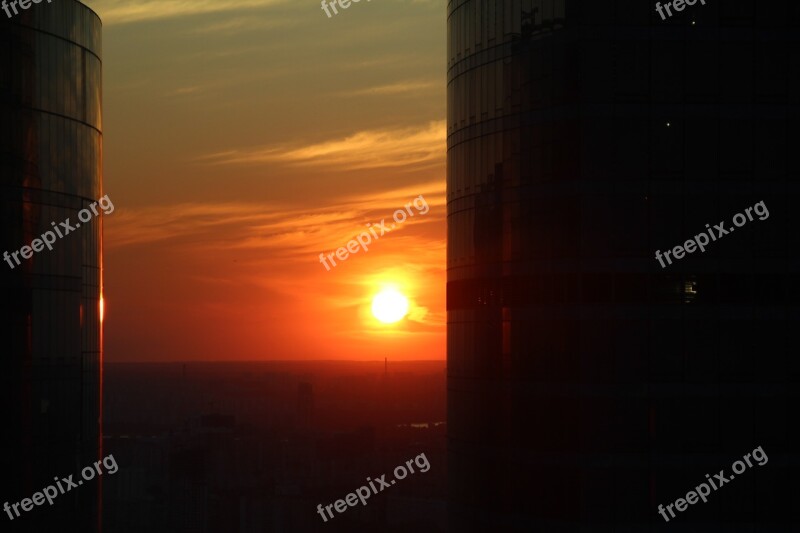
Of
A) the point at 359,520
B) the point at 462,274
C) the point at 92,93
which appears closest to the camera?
the point at 92,93

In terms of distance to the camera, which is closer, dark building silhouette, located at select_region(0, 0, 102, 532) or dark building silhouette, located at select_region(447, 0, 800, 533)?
dark building silhouette, located at select_region(0, 0, 102, 532)

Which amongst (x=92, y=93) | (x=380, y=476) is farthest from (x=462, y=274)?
(x=380, y=476)

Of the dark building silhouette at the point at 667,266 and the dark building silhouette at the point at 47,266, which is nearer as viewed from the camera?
the dark building silhouette at the point at 47,266

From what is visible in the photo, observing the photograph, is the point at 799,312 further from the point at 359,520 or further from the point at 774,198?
the point at 359,520

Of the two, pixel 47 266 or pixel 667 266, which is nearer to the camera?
pixel 47 266
